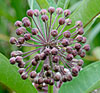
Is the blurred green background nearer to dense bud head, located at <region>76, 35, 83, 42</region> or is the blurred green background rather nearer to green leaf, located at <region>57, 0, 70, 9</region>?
green leaf, located at <region>57, 0, 70, 9</region>

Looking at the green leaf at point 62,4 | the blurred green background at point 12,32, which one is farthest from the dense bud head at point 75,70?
the blurred green background at point 12,32

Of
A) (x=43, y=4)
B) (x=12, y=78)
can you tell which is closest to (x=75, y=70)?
(x=12, y=78)

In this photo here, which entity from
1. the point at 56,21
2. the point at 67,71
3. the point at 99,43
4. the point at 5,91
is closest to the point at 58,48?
the point at 67,71

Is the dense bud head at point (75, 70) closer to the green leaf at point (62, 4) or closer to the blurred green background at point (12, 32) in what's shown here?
the green leaf at point (62, 4)

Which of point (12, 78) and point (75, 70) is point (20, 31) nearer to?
point (12, 78)

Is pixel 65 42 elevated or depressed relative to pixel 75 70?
elevated

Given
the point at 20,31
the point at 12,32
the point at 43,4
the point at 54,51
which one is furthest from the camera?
the point at 12,32
